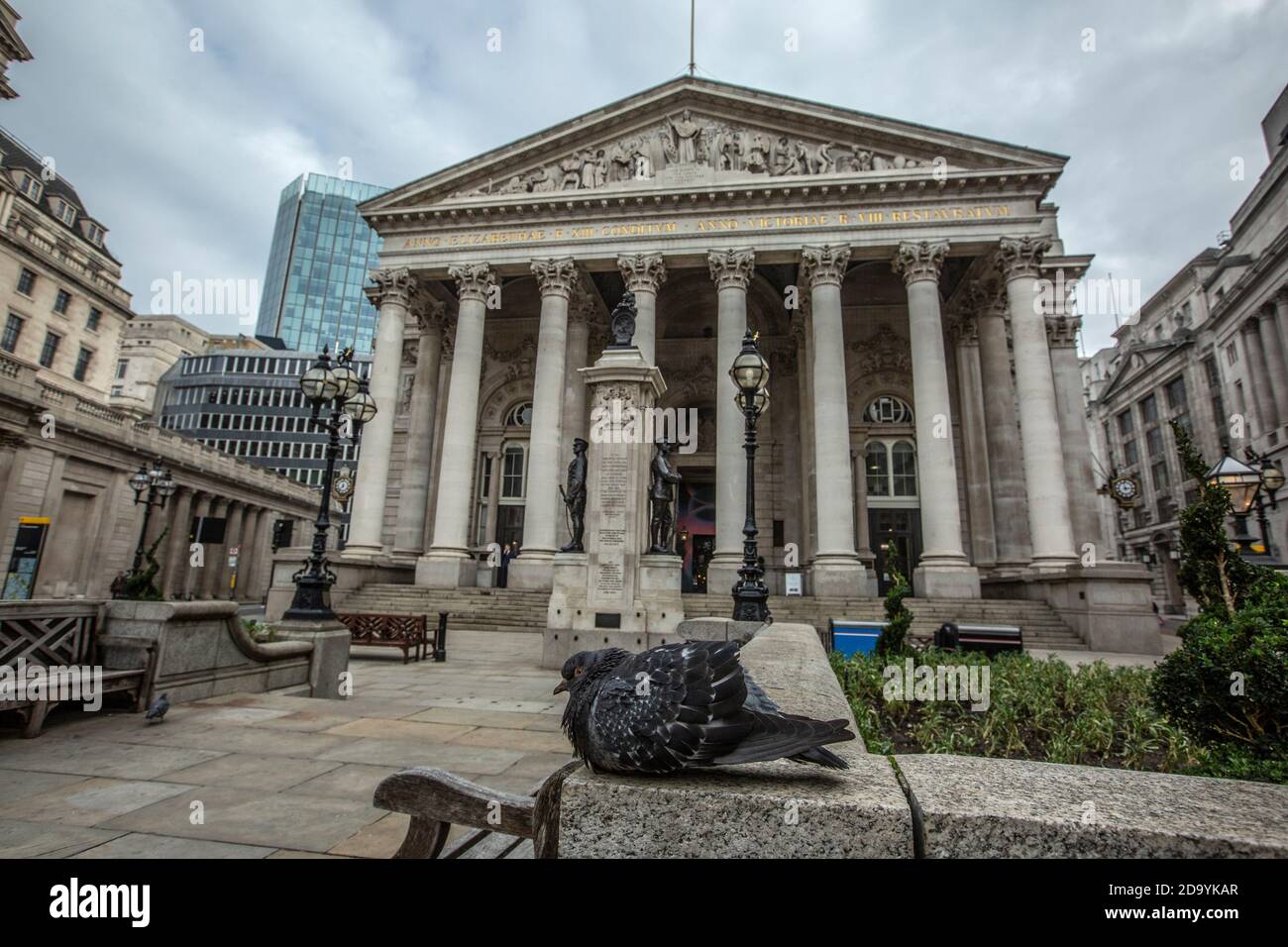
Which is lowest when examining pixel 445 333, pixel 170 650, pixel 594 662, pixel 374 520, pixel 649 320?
pixel 170 650

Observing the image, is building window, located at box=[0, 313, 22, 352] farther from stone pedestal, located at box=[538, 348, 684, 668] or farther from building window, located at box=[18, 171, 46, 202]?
stone pedestal, located at box=[538, 348, 684, 668]

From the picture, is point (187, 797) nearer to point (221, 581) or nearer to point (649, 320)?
point (649, 320)

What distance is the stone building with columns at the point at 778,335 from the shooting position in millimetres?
23078

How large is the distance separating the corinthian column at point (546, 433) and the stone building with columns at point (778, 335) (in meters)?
0.09

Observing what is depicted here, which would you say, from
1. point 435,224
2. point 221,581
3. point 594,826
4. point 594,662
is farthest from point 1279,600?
point 221,581

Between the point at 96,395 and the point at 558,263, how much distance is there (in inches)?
1708

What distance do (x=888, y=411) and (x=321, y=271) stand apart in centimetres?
11100

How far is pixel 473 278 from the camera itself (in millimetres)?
27141

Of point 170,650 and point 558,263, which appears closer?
point 170,650

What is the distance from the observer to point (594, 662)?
269 cm

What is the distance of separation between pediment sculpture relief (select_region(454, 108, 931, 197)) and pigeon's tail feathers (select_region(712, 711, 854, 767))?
89.9 feet

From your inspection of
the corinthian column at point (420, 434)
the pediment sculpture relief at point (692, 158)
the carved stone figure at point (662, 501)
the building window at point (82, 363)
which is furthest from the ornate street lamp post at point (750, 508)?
the building window at point (82, 363)

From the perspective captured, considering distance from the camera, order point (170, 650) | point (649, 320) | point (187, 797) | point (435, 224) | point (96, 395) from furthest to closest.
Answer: point (96, 395) < point (435, 224) < point (649, 320) < point (170, 650) < point (187, 797)

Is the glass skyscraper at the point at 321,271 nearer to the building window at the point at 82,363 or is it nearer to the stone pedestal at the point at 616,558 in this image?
the building window at the point at 82,363
